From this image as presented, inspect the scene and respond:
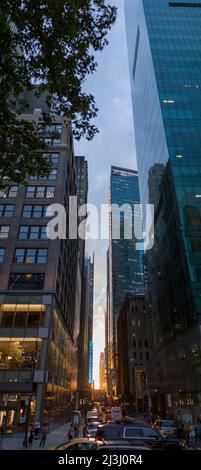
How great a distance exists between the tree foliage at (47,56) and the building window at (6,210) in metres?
35.1

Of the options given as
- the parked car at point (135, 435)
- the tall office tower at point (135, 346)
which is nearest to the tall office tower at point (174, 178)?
the parked car at point (135, 435)

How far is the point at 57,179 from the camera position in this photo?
168ft

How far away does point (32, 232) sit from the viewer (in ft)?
150

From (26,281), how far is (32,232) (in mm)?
7968

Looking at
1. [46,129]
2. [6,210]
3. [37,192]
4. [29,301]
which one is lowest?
[29,301]

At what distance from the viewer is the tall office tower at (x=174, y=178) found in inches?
1821

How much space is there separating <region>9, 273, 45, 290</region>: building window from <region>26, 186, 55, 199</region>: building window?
13.9 metres

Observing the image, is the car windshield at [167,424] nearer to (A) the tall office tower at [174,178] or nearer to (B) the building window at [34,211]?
(A) the tall office tower at [174,178]

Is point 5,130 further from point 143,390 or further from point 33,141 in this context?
point 143,390

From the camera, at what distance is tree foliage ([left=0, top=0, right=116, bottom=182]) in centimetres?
1164

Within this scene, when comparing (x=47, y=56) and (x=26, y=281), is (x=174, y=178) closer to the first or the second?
(x=26, y=281)

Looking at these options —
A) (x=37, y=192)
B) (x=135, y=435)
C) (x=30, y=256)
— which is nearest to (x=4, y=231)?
(x=30, y=256)

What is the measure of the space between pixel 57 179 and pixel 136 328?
88.7 m

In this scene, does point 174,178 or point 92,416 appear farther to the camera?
point 174,178
